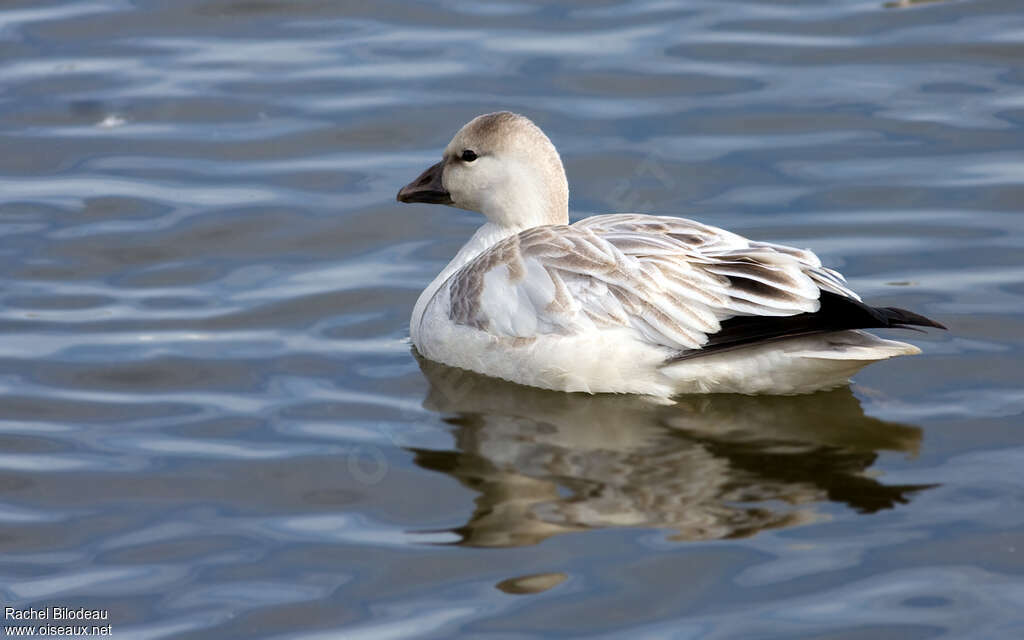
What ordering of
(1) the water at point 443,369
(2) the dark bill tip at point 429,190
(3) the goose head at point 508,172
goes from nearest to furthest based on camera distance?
(1) the water at point 443,369, (3) the goose head at point 508,172, (2) the dark bill tip at point 429,190

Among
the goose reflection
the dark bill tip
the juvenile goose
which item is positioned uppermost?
the dark bill tip

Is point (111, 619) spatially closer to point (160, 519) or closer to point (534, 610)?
point (160, 519)

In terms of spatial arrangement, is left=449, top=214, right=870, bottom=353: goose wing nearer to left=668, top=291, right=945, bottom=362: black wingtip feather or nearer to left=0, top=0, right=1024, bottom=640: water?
left=668, top=291, right=945, bottom=362: black wingtip feather

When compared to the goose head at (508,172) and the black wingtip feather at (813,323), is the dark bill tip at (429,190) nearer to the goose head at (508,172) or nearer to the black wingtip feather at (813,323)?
the goose head at (508,172)

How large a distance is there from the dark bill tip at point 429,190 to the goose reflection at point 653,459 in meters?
1.33

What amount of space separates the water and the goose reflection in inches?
0.9

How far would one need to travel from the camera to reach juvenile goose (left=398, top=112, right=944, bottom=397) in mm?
7258

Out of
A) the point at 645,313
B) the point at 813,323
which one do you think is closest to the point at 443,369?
the point at 645,313

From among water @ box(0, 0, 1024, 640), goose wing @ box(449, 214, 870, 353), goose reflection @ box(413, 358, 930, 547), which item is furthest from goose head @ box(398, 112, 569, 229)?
goose reflection @ box(413, 358, 930, 547)

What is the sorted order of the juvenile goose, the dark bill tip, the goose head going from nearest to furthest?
the juvenile goose → the goose head → the dark bill tip

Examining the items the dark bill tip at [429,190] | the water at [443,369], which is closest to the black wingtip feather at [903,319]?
the water at [443,369]

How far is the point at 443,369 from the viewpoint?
835 cm

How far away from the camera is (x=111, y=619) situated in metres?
6.00

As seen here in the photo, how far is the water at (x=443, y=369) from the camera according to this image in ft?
20.0
